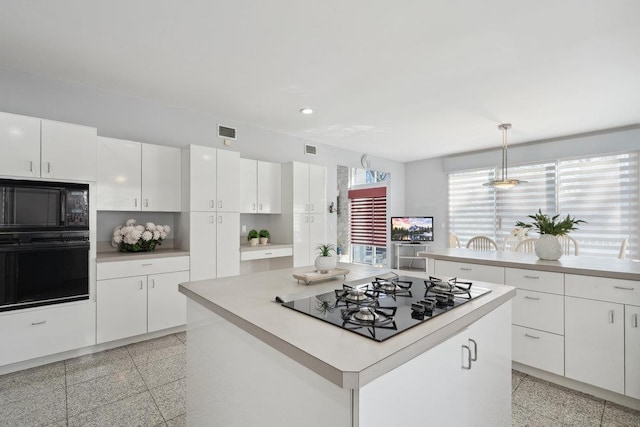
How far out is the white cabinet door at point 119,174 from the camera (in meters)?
3.03

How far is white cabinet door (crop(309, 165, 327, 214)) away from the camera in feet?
15.1

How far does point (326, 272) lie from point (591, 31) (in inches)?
100

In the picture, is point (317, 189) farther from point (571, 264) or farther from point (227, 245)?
point (571, 264)

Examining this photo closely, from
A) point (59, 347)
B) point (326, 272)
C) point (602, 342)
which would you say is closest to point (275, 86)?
point (326, 272)

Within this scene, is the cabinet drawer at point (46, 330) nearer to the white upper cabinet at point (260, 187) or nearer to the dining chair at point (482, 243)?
the white upper cabinet at point (260, 187)

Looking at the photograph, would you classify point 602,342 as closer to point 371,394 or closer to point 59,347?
point 371,394

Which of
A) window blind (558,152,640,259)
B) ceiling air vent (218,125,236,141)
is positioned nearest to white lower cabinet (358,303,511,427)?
ceiling air vent (218,125,236,141)

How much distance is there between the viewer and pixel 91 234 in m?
2.78

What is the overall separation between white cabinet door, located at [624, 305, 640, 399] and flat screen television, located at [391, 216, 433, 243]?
4441 millimetres

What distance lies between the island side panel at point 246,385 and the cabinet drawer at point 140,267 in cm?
184

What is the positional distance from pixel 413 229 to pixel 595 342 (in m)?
4.43

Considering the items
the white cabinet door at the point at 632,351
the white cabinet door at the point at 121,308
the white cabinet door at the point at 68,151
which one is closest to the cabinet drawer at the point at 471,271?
the white cabinet door at the point at 632,351

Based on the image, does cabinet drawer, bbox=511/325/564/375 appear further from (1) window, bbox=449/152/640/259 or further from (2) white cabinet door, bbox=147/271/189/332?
(1) window, bbox=449/152/640/259

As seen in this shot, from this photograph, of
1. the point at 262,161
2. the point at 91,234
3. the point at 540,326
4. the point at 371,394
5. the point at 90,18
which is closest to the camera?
the point at 371,394
